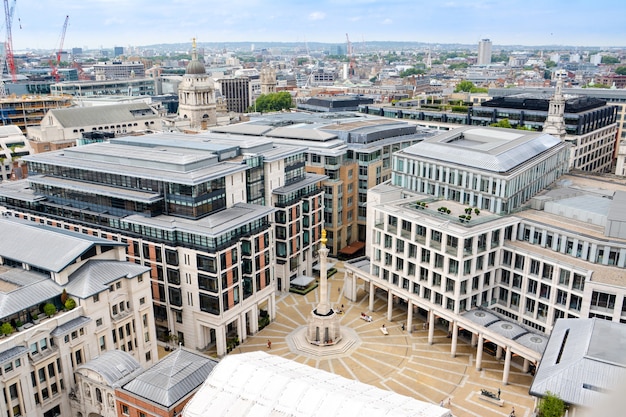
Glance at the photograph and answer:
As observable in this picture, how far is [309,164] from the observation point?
13100 centimetres

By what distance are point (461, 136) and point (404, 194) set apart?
22767 mm

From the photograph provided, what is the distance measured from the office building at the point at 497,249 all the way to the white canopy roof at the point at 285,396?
102 feet

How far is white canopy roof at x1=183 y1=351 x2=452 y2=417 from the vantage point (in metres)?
54.7

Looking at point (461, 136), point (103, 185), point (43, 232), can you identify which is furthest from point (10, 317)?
point (461, 136)

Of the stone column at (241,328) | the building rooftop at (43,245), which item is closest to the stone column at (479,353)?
the stone column at (241,328)

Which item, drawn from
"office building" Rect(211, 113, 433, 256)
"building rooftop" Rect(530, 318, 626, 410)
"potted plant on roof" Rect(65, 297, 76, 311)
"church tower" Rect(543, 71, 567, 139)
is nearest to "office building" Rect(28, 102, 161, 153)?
"office building" Rect(211, 113, 433, 256)

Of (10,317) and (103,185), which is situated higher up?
(103,185)

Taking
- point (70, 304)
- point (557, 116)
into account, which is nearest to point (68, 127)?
point (70, 304)

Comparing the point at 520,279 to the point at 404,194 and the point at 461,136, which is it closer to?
the point at 404,194

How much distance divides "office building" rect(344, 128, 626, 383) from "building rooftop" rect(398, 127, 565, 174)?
1.09 feet

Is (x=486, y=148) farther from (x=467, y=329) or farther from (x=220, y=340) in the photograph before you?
(x=220, y=340)

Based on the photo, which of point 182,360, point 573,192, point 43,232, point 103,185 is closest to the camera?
point 182,360

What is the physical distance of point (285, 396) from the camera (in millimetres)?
56781

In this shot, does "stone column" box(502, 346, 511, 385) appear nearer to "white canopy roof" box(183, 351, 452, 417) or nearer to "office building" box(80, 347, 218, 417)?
"white canopy roof" box(183, 351, 452, 417)
